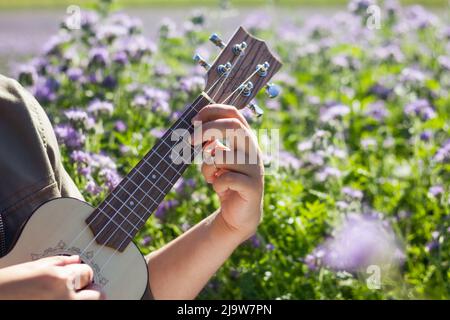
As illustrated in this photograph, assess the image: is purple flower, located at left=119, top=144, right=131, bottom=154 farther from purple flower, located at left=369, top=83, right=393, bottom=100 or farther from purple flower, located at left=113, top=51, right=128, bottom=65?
purple flower, located at left=369, top=83, right=393, bottom=100

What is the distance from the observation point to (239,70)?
1.91 m

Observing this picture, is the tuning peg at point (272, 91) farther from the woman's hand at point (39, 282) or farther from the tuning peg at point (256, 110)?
the woman's hand at point (39, 282)

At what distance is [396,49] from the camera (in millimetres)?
4434

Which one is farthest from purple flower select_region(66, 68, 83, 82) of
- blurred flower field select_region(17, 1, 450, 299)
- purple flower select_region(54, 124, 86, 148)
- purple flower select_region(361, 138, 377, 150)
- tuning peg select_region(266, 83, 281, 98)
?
tuning peg select_region(266, 83, 281, 98)

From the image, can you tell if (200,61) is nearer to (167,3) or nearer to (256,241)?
(256,241)

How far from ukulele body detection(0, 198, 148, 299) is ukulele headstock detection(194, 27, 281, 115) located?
0.37m

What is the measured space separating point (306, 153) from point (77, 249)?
64.7 inches

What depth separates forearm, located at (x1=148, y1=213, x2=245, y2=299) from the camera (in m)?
1.89

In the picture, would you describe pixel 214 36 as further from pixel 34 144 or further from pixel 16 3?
pixel 16 3

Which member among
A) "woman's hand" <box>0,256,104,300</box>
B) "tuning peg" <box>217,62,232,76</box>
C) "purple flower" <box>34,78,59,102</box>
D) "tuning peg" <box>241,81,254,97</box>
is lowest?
"purple flower" <box>34,78,59,102</box>

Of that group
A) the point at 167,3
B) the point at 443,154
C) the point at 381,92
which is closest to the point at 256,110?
the point at 443,154

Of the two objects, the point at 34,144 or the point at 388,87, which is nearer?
the point at 34,144
